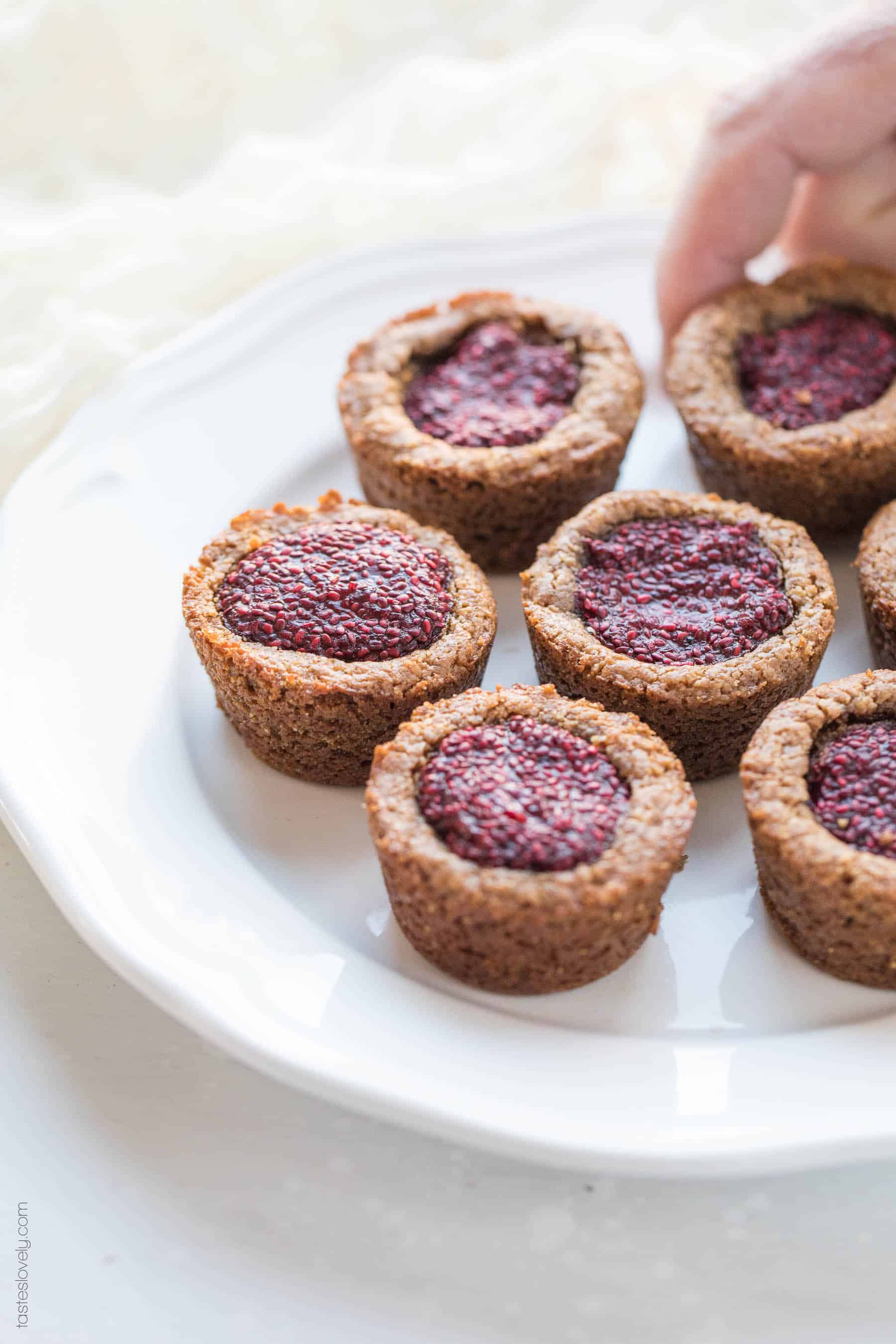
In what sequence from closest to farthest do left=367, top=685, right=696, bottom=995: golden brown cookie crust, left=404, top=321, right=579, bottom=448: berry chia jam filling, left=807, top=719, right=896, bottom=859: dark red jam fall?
1. left=367, top=685, right=696, bottom=995: golden brown cookie crust
2. left=807, top=719, right=896, bottom=859: dark red jam
3. left=404, top=321, right=579, bottom=448: berry chia jam filling

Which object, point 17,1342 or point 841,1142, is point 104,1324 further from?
point 841,1142

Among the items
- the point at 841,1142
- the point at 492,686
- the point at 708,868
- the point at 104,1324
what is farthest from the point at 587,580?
the point at 104,1324

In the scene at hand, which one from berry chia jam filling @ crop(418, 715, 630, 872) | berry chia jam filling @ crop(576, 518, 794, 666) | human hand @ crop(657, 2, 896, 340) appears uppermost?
human hand @ crop(657, 2, 896, 340)

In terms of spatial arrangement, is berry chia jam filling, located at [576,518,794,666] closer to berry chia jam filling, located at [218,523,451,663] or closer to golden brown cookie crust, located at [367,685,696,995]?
golden brown cookie crust, located at [367,685,696,995]

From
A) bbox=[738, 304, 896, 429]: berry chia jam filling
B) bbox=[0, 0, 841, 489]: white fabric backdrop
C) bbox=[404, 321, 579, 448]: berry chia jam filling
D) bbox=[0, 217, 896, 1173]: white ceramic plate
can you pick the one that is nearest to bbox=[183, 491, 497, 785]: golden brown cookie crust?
bbox=[0, 217, 896, 1173]: white ceramic plate

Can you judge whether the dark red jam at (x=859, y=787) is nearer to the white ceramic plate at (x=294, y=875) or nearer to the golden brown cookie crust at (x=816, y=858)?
the golden brown cookie crust at (x=816, y=858)

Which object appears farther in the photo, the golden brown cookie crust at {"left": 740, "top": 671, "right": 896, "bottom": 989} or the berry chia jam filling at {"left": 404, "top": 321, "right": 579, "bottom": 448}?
the berry chia jam filling at {"left": 404, "top": 321, "right": 579, "bottom": 448}

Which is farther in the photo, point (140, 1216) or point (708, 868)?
point (708, 868)
